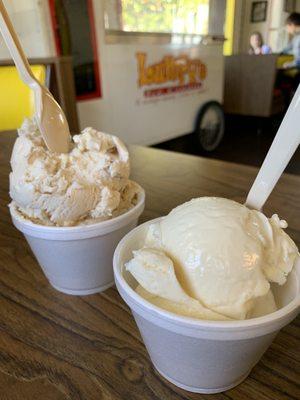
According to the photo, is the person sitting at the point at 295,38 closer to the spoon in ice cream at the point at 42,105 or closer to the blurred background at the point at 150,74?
the blurred background at the point at 150,74

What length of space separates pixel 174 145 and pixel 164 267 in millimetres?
3094

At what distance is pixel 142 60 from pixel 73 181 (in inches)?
96.7

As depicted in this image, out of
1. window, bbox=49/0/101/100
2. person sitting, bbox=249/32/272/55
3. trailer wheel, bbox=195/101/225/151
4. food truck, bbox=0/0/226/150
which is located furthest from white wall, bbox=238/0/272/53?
window, bbox=49/0/101/100

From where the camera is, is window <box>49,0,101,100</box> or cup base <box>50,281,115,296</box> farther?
window <box>49,0,101,100</box>

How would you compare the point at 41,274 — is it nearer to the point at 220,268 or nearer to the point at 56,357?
the point at 56,357

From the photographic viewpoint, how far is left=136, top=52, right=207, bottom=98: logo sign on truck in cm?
270

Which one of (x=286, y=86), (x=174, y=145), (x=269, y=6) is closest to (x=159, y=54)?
(x=174, y=145)

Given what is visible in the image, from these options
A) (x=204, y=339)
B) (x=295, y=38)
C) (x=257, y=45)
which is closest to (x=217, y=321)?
(x=204, y=339)

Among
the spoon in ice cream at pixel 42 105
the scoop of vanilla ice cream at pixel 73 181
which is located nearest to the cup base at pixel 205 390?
the scoop of vanilla ice cream at pixel 73 181

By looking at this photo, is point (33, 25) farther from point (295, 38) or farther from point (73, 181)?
point (295, 38)

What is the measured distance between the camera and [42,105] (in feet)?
1.57

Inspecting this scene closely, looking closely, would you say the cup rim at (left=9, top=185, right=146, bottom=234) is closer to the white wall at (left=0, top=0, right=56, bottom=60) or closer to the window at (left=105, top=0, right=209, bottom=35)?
the white wall at (left=0, top=0, right=56, bottom=60)

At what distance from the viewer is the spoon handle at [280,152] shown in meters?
0.33

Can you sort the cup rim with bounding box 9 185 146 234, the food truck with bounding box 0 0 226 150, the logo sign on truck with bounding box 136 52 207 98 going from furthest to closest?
the logo sign on truck with bounding box 136 52 207 98 → the food truck with bounding box 0 0 226 150 → the cup rim with bounding box 9 185 146 234
